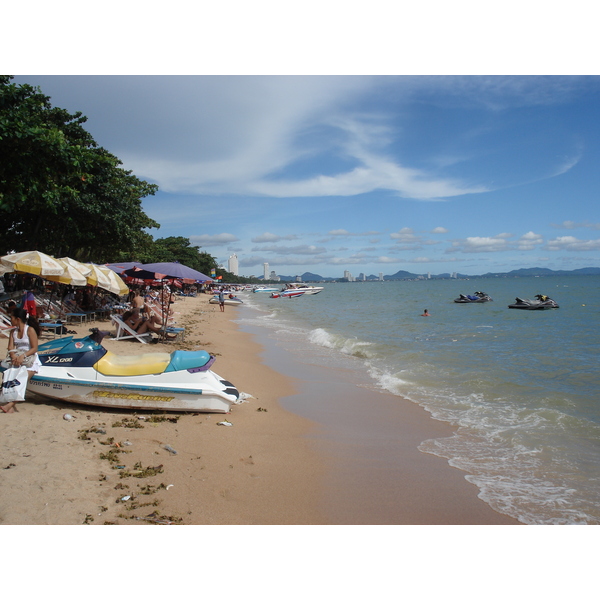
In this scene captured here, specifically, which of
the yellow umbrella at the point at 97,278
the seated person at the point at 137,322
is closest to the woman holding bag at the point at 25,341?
the seated person at the point at 137,322

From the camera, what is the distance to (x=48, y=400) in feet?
20.4

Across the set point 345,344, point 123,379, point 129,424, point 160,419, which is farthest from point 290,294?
point 129,424

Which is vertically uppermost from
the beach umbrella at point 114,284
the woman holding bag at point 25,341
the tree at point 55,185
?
the tree at point 55,185

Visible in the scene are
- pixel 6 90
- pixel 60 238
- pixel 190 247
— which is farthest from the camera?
pixel 190 247

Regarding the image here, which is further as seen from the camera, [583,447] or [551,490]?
[583,447]

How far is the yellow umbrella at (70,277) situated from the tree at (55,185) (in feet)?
6.07

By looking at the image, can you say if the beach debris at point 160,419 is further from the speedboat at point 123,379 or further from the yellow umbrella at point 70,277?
the yellow umbrella at point 70,277

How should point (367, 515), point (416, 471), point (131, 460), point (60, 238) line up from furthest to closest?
point (60, 238) < point (416, 471) < point (131, 460) < point (367, 515)

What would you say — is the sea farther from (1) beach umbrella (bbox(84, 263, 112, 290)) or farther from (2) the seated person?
(1) beach umbrella (bbox(84, 263, 112, 290))

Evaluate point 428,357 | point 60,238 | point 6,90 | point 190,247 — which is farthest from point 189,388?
point 190,247

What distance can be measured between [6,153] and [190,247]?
78546 mm

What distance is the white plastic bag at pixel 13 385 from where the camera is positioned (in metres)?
5.52

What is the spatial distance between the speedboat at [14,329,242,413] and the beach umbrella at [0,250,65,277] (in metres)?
6.12

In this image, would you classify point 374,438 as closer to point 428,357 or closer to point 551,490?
point 551,490
